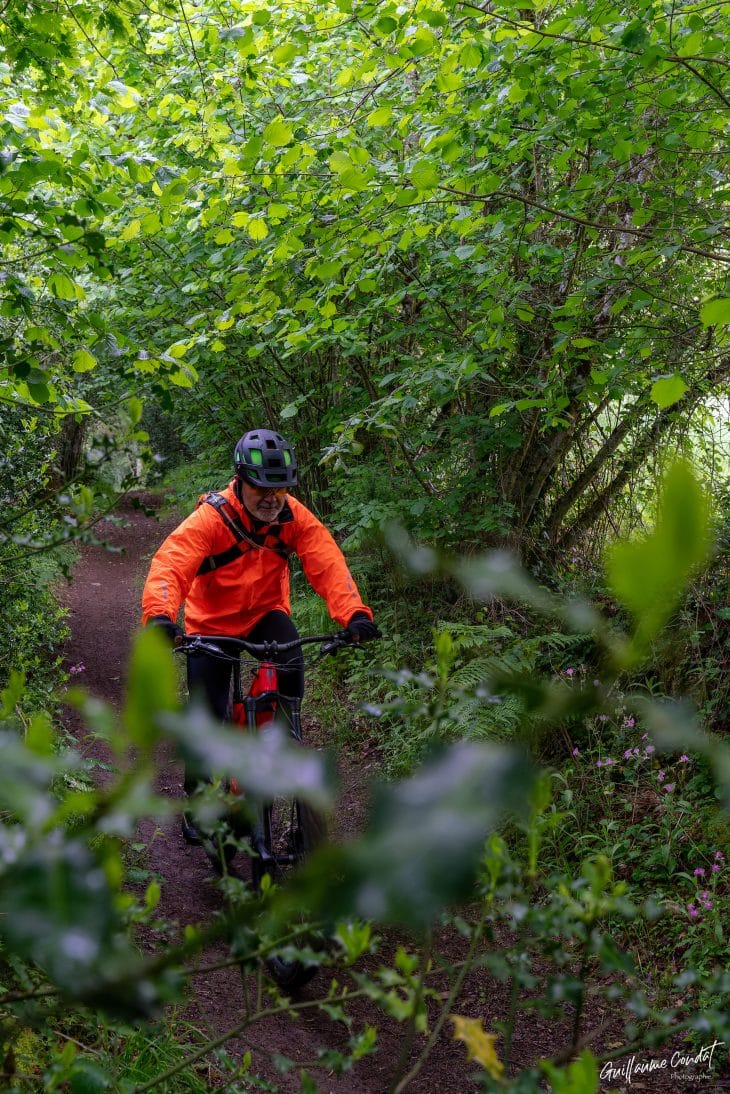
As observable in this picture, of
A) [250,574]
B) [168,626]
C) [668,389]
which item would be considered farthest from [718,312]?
[250,574]

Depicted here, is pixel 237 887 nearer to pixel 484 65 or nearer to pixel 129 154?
pixel 129 154

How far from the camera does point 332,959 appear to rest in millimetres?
1287

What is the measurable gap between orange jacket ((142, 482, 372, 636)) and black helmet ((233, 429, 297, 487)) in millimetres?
274

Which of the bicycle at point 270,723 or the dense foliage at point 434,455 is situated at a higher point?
the dense foliage at point 434,455

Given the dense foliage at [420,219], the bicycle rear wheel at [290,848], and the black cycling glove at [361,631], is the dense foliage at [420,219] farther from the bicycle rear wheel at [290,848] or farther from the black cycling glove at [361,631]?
the bicycle rear wheel at [290,848]

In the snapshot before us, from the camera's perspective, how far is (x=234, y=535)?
15.8 feet

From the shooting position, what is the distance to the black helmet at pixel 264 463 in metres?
4.60

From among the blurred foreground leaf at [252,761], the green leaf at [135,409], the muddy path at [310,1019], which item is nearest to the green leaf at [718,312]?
the muddy path at [310,1019]

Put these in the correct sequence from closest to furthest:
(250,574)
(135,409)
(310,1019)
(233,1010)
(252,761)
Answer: (252,761) < (135,409) < (233,1010) < (310,1019) < (250,574)

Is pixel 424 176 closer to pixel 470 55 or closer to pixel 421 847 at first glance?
pixel 470 55

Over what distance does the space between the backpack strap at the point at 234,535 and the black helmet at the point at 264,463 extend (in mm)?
211

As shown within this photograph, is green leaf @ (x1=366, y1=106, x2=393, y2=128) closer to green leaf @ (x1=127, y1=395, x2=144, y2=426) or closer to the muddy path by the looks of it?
the muddy path

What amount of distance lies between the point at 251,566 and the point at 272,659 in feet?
2.18

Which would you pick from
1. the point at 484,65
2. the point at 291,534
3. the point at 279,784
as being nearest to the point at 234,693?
the point at 291,534
